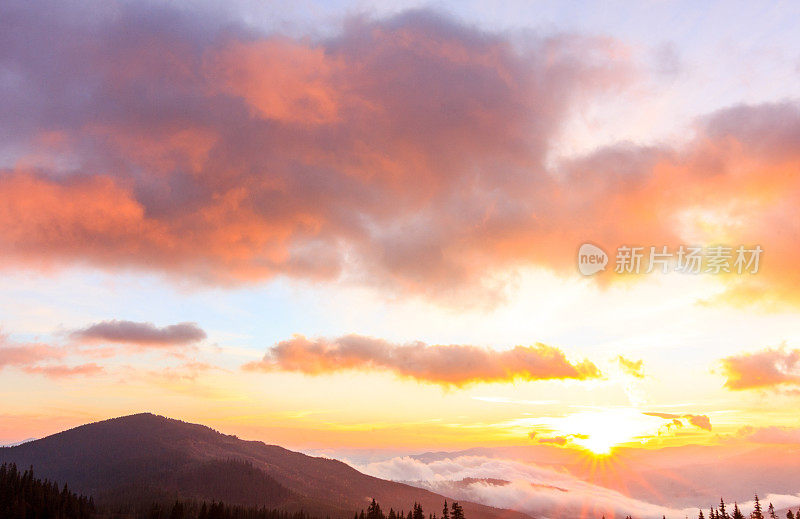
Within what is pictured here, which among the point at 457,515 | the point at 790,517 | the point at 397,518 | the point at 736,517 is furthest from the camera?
the point at 397,518

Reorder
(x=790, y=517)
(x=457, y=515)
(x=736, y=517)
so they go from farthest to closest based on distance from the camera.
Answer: (x=790, y=517), (x=736, y=517), (x=457, y=515)

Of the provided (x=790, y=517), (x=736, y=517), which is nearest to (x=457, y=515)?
(x=736, y=517)

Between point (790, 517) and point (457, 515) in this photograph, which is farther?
point (790, 517)

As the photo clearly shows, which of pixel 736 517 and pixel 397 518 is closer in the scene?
pixel 736 517

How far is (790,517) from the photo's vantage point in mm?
166750

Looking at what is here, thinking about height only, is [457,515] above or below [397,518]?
above

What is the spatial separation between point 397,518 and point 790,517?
5248 inches

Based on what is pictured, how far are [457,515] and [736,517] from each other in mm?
101008

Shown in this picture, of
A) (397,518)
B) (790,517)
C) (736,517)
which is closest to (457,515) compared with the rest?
(397,518)

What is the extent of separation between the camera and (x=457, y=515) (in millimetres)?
108688

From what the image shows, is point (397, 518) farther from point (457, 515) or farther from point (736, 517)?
point (736, 517)

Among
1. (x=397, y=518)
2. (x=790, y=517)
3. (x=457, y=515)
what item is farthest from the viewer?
(x=397, y=518)

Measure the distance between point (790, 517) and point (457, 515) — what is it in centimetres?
13568

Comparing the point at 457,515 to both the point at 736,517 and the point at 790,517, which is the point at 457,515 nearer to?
the point at 736,517
